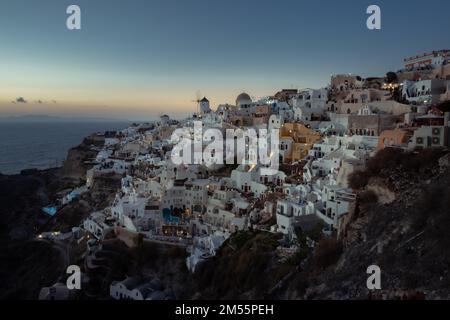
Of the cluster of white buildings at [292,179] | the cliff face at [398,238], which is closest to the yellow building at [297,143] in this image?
the cluster of white buildings at [292,179]

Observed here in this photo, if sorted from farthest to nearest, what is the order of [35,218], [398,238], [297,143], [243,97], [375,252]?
[243,97] < [35,218] < [297,143] < [375,252] < [398,238]

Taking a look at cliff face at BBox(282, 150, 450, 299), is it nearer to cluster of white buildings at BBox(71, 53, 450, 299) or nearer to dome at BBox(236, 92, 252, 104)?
cluster of white buildings at BBox(71, 53, 450, 299)

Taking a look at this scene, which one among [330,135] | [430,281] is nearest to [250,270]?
[430,281]

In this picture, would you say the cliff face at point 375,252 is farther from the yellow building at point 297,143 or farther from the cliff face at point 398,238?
the yellow building at point 297,143

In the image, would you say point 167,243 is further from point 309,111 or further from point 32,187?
point 32,187

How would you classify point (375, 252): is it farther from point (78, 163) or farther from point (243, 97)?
point (78, 163)

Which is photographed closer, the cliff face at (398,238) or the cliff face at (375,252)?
the cliff face at (398,238)

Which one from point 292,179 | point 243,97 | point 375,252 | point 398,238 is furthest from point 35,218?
point 398,238
